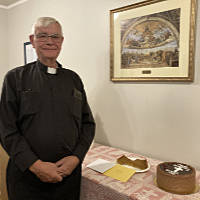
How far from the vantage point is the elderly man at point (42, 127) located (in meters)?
1.13

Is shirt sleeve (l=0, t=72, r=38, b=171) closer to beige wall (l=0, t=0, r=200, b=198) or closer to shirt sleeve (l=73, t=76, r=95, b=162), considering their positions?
shirt sleeve (l=73, t=76, r=95, b=162)

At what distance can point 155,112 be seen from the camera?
165 centimetres

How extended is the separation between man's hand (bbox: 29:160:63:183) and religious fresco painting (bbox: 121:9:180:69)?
1019mm

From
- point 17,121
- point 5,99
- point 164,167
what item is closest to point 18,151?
point 17,121

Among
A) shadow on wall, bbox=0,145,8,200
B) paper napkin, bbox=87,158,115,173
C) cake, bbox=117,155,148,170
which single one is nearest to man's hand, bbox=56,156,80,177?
paper napkin, bbox=87,158,115,173

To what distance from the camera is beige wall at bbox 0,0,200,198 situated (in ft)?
4.92

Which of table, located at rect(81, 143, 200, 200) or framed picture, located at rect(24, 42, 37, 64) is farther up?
framed picture, located at rect(24, 42, 37, 64)

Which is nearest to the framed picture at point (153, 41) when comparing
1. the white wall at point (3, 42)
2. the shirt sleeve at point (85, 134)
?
the shirt sleeve at point (85, 134)

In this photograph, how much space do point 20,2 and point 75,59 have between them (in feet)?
4.48

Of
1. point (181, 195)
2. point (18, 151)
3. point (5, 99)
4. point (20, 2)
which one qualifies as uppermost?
point (20, 2)

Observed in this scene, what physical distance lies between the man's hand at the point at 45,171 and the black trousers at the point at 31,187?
0.09 metres

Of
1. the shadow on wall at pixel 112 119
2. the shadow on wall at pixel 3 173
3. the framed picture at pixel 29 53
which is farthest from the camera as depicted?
the framed picture at pixel 29 53

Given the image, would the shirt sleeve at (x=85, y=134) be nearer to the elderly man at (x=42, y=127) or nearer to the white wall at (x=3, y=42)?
→ the elderly man at (x=42, y=127)

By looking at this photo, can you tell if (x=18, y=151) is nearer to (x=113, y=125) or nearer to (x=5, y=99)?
(x=5, y=99)
